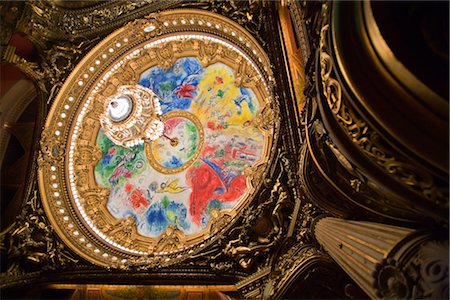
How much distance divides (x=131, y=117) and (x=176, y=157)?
1.33m

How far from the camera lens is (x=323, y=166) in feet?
14.8

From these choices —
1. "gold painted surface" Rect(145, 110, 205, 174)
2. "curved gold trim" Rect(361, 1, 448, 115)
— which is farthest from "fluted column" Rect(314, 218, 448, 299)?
"gold painted surface" Rect(145, 110, 205, 174)

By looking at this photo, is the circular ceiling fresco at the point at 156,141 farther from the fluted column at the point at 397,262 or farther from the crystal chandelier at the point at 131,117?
the fluted column at the point at 397,262

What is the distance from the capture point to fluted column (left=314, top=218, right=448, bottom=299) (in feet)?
8.70

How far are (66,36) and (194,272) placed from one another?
496 centimetres

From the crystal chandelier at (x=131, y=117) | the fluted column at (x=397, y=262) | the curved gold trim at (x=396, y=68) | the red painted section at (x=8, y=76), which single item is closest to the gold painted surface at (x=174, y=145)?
the crystal chandelier at (x=131, y=117)

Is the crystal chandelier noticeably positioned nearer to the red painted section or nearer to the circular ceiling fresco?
the circular ceiling fresco

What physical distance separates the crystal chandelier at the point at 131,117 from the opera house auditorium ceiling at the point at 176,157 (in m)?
0.03

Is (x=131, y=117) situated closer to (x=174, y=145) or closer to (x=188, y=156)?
(x=174, y=145)

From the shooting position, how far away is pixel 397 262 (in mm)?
2951

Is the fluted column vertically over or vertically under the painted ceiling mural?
under

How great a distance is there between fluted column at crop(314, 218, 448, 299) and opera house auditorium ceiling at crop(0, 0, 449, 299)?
0.19 feet

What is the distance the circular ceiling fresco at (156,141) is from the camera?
8195 millimetres

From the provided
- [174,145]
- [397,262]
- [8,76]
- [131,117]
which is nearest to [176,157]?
[174,145]
